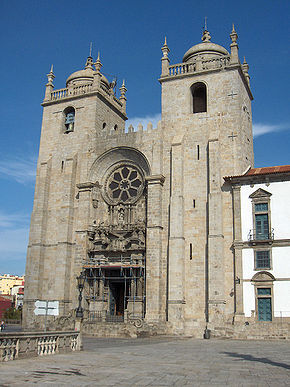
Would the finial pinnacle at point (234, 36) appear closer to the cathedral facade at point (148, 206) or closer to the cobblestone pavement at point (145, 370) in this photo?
the cathedral facade at point (148, 206)

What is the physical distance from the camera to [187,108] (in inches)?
1235

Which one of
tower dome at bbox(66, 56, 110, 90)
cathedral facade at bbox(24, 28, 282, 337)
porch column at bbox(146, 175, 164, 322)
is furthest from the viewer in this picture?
tower dome at bbox(66, 56, 110, 90)

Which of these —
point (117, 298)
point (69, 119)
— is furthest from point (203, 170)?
point (69, 119)

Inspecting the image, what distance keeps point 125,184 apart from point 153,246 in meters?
6.58

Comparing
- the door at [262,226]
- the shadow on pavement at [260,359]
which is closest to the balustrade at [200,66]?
the door at [262,226]

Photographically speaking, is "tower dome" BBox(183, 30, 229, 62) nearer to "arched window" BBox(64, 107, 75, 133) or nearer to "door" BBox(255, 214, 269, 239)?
"arched window" BBox(64, 107, 75, 133)

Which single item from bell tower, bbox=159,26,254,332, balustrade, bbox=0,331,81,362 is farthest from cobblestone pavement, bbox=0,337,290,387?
bell tower, bbox=159,26,254,332

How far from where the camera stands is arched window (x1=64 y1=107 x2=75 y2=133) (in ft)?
118

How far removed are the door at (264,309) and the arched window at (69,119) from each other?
21072 mm

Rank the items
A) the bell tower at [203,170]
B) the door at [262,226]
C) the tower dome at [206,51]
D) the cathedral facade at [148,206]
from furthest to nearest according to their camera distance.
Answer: the tower dome at [206,51], the cathedral facade at [148,206], the bell tower at [203,170], the door at [262,226]

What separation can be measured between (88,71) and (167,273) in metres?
20.6

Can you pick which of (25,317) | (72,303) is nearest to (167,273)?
(72,303)

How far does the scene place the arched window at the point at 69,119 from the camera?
1420 inches

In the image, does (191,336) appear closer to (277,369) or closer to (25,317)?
(25,317)
